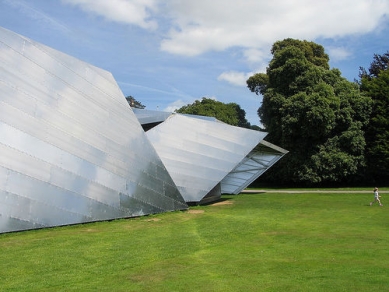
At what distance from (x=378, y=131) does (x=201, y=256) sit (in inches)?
1334

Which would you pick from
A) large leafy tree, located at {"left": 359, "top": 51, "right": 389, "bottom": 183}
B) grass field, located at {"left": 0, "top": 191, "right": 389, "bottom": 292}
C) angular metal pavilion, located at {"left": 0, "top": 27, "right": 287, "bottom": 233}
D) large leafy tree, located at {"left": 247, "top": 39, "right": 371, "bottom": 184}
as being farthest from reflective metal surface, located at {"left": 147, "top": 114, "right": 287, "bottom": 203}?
large leafy tree, located at {"left": 359, "top": 51, "right": 389, "bottom": 183}

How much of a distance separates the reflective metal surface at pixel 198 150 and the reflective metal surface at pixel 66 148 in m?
2.77

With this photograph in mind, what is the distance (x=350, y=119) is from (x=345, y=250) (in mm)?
30476

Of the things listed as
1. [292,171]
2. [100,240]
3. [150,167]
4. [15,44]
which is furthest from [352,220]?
[292,171]

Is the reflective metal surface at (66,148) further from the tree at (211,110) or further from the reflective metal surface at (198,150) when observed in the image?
the tree at (211,110)

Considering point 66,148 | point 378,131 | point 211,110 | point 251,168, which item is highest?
point 211,110

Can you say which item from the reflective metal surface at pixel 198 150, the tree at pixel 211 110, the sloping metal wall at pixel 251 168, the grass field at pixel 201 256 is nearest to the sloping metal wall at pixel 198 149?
the reflective metal surface at pixel 198 150

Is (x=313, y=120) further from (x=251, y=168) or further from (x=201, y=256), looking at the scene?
(x=201, y=256)

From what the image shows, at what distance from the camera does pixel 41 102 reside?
15.4m

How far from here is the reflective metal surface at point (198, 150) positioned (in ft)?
73.1

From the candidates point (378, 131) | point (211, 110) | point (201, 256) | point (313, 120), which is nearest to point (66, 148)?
point (201, 256)

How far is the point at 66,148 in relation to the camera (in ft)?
50.9

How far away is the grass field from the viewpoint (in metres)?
7.95

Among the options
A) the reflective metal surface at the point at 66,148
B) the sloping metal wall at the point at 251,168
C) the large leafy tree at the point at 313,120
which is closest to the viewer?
the reflective metal surface at the point at 66,148
